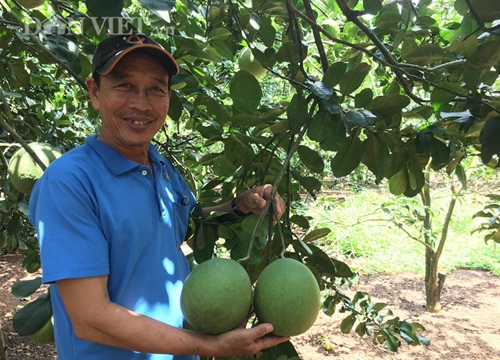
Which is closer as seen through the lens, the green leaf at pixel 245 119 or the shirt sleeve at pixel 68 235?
the shirt sleeve at pixel 68 235

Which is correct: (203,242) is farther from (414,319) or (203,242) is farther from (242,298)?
(414,319)

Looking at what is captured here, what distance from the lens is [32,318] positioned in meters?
1.34

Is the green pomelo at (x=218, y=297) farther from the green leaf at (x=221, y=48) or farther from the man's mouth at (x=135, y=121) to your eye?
the green leaf at (x=221, y=48)

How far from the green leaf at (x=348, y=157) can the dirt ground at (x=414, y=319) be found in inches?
112

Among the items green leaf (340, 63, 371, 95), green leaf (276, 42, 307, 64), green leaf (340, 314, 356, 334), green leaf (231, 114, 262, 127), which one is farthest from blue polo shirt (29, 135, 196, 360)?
green leaf (340, 314, 356, 334)

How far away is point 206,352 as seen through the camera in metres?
0.94

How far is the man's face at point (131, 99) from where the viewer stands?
1.19 m

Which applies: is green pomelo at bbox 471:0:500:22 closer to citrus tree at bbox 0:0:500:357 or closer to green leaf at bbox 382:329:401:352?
citrus tree at bbox 0:0:500:357

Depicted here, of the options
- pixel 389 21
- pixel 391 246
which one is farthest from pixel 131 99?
pixel 391 246

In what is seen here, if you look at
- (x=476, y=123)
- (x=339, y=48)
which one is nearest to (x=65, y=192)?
(x=476, y=123)

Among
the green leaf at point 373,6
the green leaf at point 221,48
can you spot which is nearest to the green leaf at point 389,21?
the green leaf at point 373,6

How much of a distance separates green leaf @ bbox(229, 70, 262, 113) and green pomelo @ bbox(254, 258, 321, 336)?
0.53m

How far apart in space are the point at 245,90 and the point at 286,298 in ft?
2.07

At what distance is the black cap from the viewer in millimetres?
1132
